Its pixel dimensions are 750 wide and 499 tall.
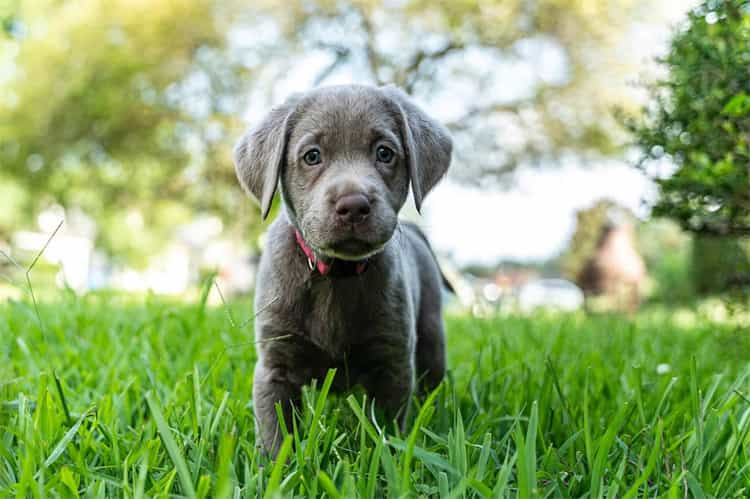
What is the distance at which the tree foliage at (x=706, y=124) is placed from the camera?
9.64 feet

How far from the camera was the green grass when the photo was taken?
1.59 m

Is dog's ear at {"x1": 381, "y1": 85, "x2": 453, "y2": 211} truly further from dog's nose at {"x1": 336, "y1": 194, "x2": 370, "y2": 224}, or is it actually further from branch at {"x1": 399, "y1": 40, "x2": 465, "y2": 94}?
branch at {"x1": 399, "y1": 40, "x2": 465, "y2": 94}

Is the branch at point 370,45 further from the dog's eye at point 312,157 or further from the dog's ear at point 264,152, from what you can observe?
the dog's eye at point 312,157

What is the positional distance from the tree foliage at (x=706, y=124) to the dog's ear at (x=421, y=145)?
124cm

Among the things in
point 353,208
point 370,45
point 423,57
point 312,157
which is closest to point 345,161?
point 312,157

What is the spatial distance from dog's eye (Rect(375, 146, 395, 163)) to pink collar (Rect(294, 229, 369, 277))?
40 centimetres

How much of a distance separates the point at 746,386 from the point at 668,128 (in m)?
1.46

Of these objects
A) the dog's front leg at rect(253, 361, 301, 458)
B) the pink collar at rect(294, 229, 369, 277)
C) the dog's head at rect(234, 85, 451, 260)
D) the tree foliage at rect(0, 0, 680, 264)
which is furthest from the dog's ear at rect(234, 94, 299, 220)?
the tree foliage at rect(0, 0, 680, 264)

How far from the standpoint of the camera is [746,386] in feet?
8.93

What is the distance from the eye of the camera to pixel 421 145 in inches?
102

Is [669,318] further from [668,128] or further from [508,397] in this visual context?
[508,397]

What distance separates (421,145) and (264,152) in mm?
623

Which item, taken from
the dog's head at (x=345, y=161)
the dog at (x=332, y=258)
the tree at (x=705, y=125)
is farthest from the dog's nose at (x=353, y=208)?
the tree at (x=705, y=125)

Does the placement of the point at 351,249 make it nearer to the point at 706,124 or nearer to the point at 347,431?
the point at 347,431
